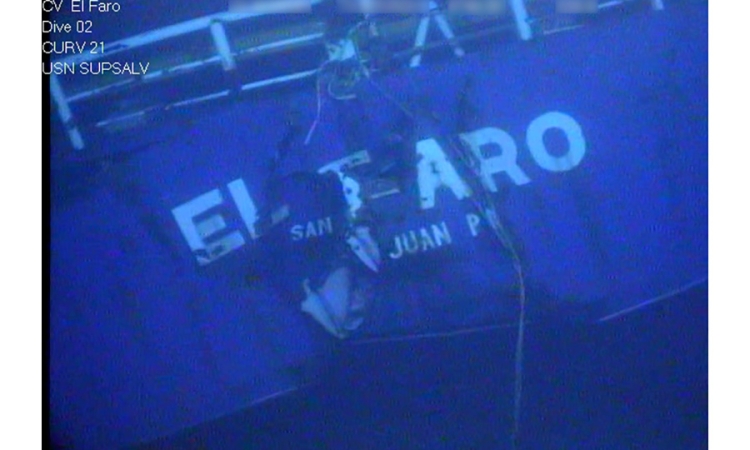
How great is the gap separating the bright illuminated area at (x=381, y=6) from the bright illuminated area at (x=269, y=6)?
3.1 inches

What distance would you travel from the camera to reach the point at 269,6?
1932mm

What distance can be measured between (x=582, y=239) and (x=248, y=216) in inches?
27.4

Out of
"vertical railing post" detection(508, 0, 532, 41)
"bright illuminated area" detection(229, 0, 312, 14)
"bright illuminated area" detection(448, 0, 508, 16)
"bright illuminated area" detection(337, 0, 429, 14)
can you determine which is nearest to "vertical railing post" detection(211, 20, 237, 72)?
"bright illuminated area" detection(229, 0, 312, 14)

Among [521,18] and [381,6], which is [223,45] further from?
[521,18]

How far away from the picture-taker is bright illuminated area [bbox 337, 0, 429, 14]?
192 centimetres

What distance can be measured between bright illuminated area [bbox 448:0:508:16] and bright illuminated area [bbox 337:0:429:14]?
0.06m

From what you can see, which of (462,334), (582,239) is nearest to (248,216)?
(462,334)

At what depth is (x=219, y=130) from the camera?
1.92 metres

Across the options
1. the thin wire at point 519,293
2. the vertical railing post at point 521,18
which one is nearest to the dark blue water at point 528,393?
the thin wire at point 519,293

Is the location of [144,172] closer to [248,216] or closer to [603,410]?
[248,216]

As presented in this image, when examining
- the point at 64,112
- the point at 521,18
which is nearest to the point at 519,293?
the point at 521,18

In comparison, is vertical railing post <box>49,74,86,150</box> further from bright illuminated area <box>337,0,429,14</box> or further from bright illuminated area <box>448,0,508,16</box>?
bright illuminated area <box>448,0,508,16</box>

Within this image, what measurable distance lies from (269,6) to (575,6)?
639mm

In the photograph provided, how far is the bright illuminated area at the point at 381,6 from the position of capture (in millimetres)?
1922
